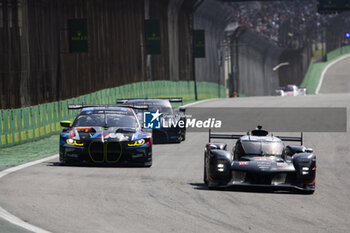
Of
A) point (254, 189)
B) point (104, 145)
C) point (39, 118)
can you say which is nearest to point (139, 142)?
point (104, 145)

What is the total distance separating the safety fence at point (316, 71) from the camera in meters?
93.5

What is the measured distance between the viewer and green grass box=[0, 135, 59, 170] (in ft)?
59.7

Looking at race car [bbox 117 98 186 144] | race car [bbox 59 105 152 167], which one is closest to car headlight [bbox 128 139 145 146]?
race car [bbox 59 105 152 167]

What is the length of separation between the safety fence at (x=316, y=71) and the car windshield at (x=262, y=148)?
7615 centimetres

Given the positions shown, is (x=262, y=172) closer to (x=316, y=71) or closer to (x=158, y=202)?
(x=158, y=202)

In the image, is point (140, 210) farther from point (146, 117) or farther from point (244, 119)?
point (244, 119)

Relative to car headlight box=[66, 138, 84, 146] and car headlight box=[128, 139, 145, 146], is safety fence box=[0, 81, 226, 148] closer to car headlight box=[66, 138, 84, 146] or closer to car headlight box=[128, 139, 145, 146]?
car headlight box=[66, 138, 84, 146]

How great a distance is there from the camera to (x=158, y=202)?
11.6 metres

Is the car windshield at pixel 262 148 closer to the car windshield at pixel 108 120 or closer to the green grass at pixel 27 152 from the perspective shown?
the car windshield at pixel 108 120

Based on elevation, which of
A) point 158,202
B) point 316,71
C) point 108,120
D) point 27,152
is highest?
point 108,120

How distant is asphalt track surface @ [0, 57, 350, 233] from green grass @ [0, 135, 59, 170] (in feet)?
4.04

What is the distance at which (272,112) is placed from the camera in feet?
123

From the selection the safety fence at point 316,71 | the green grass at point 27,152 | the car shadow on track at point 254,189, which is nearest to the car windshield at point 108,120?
the green grass at point 27,152

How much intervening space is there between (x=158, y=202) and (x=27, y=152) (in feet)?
33.5
